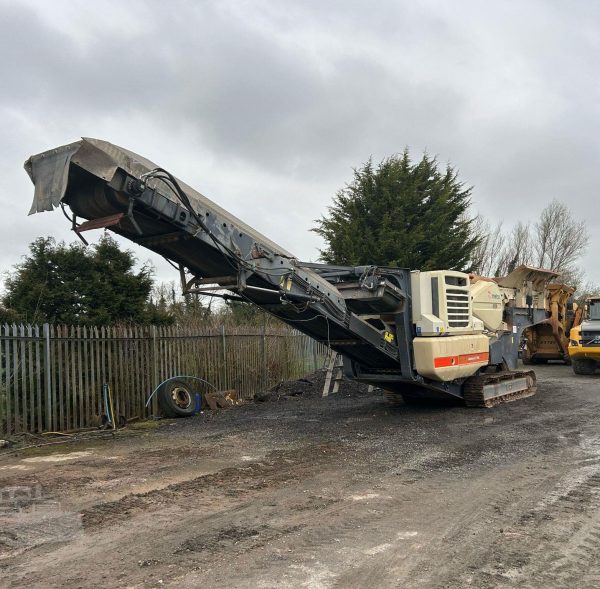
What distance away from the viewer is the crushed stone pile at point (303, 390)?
48.2 feet

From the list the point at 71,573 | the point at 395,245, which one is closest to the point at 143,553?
the point at 71,573

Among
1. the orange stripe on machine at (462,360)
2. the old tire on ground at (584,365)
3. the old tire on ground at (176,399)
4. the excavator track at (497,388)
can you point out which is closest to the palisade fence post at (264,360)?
the old tire on ground at (176,399)

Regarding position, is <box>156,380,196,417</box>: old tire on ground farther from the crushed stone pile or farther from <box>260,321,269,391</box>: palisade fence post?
<box>260,321,269,391</box>: palisade fence post

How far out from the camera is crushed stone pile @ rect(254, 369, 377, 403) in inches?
579

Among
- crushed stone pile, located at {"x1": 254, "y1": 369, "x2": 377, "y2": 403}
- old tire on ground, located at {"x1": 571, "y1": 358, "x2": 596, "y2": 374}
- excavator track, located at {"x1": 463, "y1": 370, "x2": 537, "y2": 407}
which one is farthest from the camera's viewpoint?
old tire on ground, located at {"x1": 571, "y1": 358, "x2": 596, "y2": 374}

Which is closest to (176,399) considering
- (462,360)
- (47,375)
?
(47,375)

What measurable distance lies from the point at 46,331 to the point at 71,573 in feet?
22.2

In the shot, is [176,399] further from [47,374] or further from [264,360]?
[264,360]

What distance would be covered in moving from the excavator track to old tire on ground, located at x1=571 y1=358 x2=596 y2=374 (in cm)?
503

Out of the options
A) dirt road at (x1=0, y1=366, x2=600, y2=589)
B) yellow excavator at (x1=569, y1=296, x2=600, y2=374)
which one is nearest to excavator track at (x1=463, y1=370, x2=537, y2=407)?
dirt road at (x1=0, y1=366, x2=600, y2=589)

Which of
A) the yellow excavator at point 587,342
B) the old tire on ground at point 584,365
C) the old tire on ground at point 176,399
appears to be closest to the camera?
the old tire on ground at point 176,399

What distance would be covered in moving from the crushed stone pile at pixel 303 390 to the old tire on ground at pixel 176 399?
2.49 meters

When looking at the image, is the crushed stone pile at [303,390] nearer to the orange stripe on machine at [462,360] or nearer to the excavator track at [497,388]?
the excavator track at [497,388]

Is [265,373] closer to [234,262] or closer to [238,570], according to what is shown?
[234,262]
